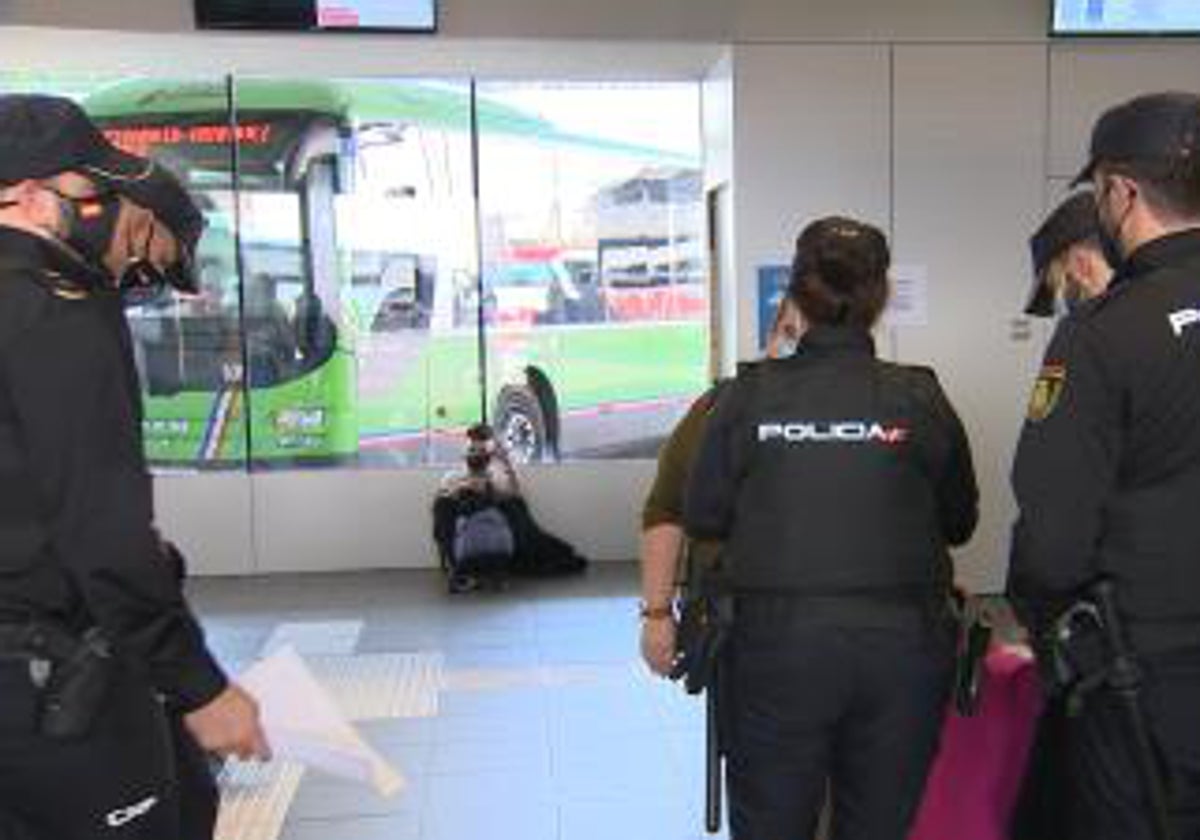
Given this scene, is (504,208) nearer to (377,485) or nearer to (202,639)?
(377,485)

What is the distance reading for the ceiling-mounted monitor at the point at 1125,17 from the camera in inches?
208

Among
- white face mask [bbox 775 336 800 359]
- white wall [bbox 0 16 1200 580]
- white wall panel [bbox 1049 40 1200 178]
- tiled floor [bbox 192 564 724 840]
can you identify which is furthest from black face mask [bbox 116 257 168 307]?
white wall panel [bbox 1049 40 1200 178]

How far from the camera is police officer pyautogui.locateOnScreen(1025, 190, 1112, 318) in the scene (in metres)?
2.46

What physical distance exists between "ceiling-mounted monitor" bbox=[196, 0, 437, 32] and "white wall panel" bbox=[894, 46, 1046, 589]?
7.04ft

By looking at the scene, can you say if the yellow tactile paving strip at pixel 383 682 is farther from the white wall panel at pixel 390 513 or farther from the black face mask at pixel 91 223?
the black face mask at pixel 91 223

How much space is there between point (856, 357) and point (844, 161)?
369 cm

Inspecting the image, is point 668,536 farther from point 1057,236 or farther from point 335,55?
point 335,55

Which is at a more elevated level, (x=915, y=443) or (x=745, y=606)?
(x=915, y=443)

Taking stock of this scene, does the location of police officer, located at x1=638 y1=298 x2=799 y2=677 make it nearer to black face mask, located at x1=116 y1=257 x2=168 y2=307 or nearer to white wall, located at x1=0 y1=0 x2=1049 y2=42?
black face mask, located at x1=116 y1=257 x2=168 y2=307

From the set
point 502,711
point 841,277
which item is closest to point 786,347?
point 841,277

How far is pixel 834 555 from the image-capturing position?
2.04 meters

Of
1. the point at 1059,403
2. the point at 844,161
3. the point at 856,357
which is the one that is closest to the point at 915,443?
the point at 856,357

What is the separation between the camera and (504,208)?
7.26 metres

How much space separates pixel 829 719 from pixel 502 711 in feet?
8.05
